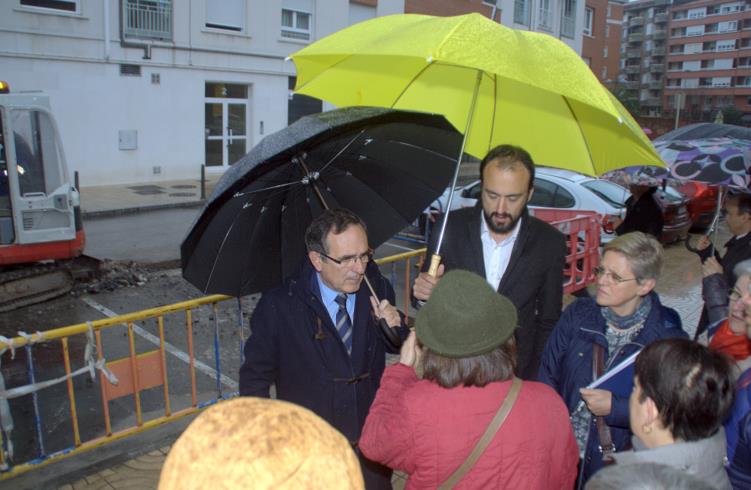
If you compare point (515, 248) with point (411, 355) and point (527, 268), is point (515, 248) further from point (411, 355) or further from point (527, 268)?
point (411, 355)

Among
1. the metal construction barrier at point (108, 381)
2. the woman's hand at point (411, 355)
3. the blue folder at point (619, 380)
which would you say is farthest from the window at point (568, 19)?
the woman's hand at point (411, 355)

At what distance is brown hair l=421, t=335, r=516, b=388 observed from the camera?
1.79 meters

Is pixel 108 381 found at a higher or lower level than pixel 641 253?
lower

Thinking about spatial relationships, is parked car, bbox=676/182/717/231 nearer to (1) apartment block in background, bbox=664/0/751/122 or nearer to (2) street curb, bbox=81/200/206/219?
(2) street curb, bbox=81/200/206/219

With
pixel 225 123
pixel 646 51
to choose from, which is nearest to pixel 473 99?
pixel 225 123

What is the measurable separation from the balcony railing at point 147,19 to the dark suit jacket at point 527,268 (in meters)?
17.6

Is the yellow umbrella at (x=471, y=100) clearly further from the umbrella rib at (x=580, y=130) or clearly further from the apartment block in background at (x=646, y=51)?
the apartment block in background at (x=646, y=51)

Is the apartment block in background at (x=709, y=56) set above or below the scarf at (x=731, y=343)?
above

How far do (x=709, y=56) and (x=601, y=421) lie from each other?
111428mm

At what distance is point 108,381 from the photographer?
4457 mm

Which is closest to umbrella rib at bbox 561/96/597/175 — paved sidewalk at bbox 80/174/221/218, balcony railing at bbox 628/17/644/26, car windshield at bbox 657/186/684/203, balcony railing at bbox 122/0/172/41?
car windshield at bbox 657/186/684/203

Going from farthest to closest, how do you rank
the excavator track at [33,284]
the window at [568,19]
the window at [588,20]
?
1. the window at [588,20]
2. the window at [568,19]
3. the excavator track at [33,284]

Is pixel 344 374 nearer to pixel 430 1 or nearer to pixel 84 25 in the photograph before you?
pixel 84 25

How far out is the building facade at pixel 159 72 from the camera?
654 inches
